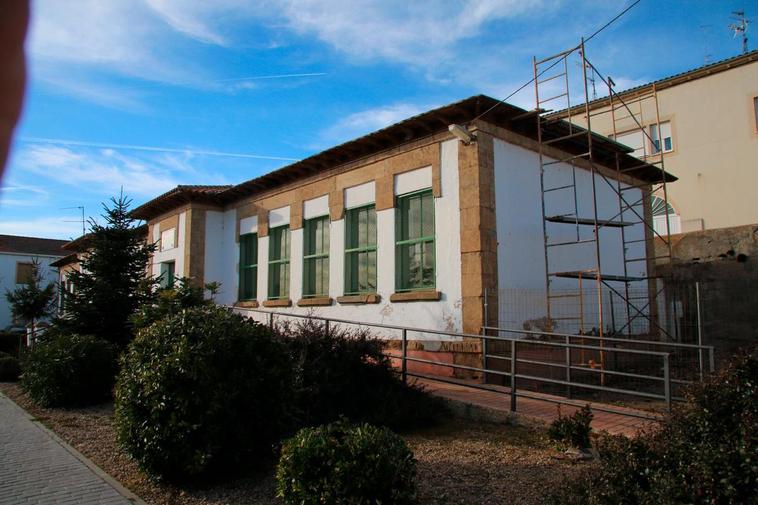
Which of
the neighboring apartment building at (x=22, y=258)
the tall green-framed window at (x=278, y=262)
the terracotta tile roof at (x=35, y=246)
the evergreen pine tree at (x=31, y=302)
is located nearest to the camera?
the tall green-framed window at (x=278, y=262)

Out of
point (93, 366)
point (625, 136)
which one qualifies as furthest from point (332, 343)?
point (625, 136)

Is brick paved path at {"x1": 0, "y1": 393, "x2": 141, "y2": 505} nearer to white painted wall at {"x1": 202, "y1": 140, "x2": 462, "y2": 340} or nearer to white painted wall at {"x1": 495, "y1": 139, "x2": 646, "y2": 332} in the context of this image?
white painted wall at {"x1": 202, "y1": 140, "x2": 462, "y2": 340}

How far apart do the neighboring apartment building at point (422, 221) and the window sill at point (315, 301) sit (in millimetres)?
39

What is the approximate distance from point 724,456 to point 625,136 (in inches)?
957

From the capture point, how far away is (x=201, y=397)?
538 cm

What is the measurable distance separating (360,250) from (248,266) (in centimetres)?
547

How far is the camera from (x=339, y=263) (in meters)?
13.7

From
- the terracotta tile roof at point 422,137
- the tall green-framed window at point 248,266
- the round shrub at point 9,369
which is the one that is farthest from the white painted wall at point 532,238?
the round shrub at point 9,369

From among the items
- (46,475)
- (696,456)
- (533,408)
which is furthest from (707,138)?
(46,475)

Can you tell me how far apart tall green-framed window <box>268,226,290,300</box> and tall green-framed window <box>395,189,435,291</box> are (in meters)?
4.61

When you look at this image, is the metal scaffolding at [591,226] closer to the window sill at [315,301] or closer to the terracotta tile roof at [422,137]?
the terracotta tile roof at [422,137]

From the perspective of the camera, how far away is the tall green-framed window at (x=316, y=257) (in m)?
14.5

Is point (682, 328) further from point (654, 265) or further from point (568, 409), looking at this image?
point (568, 409)

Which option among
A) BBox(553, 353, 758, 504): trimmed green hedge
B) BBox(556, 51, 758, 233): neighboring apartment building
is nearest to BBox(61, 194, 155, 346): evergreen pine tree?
BBox(553, 353, 758, 504): trimmed green hedge
